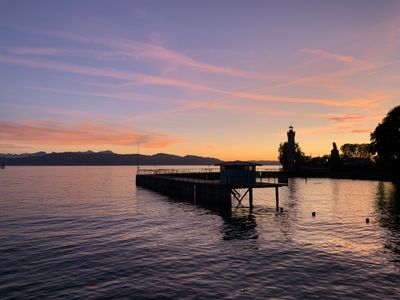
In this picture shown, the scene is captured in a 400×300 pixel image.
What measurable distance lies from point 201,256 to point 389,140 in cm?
10276

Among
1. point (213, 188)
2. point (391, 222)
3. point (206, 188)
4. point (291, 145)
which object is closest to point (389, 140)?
point (291, 145)

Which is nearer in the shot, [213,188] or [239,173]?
[239,173]

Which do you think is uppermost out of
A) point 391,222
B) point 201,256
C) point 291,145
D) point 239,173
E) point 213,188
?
point 291,145

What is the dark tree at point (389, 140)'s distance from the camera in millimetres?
108938

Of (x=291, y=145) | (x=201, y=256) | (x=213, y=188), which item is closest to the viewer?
(x=201, y=256)

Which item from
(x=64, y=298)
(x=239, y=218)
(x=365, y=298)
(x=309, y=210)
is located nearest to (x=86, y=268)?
(x=64, y=298)

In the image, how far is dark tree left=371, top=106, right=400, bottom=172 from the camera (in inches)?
4289

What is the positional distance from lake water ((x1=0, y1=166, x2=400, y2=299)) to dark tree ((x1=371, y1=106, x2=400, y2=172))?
229ft

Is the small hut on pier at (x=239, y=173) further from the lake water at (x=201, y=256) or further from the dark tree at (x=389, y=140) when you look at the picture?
the dark tree at (x=389, y=140)

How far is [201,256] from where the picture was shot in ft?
87.2

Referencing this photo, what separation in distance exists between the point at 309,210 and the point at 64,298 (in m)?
42.6

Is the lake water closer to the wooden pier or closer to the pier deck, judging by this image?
the wooden pier

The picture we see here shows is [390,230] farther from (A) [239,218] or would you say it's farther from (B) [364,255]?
(A) [239,218]

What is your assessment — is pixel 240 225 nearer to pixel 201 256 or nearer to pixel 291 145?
pixel 201 256
